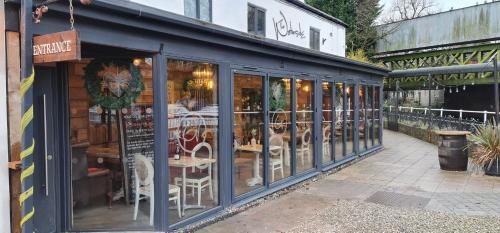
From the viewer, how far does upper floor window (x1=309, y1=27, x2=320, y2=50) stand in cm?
1806

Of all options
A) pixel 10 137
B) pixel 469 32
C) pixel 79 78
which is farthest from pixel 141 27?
pixel 469 32

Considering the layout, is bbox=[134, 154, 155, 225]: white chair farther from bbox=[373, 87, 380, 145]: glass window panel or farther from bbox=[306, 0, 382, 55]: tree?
bbox=[306, 0, 382, 55]: tree

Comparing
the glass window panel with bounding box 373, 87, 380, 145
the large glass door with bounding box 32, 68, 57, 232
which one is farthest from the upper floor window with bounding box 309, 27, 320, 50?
the large glass door with bounding box 32, 68, 57, 232

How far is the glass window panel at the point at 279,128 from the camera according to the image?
7660 mm

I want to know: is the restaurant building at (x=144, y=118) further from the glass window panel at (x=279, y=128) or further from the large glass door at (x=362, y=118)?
the large glass door at (x=362, y=118)

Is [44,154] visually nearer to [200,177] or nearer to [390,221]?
[200,177]

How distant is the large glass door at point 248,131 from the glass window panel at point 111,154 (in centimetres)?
171

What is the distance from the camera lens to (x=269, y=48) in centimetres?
718

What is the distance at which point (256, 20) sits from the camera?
551 inches

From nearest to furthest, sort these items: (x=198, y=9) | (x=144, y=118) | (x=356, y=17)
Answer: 1. (x=144, y=118)
2. (x=198, y=9)
3. (x=356, y=17)

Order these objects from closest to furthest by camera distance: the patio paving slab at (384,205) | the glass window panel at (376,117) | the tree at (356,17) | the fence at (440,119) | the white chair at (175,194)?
the white chair at (175,194)
the patio paving slab at (384,205)
the fence at (440,119)
the glass window panel at (376,117)
the tree at (356,17)

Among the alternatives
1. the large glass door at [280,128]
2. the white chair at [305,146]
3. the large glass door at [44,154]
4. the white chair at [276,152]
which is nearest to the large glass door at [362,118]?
the white chair at [305,146]

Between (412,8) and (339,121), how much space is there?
32247 mm

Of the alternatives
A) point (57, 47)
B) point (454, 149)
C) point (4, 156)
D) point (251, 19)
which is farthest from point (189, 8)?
point (57, 47)
